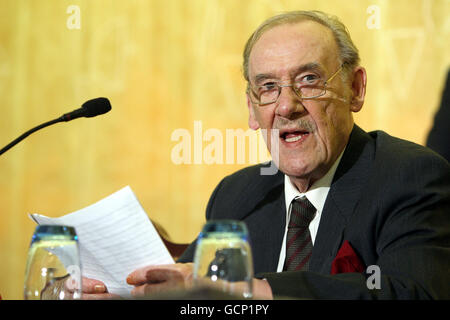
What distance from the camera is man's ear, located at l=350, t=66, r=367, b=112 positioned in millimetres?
1684

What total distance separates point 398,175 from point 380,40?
1839 millimetres

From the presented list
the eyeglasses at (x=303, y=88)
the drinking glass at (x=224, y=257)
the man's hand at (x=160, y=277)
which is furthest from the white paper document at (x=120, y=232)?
the eyeglasses at (x=303, y=88)

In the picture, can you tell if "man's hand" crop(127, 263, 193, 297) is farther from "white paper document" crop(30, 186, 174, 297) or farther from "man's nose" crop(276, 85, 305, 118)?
"man's nose" crop(276, 85, 305, 118)

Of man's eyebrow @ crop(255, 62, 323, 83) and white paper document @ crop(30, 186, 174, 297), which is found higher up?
man's eyebrow @ crop(255, 62, 323, 83)

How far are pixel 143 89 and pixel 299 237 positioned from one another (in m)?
1.94

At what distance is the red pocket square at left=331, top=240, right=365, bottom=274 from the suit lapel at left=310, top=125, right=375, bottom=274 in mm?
35

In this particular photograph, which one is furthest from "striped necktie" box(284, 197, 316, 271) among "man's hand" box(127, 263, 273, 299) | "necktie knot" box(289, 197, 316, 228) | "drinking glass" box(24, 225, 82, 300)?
"drinking glass" box(24, 225, 82, 300)

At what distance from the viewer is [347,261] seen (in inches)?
51.5

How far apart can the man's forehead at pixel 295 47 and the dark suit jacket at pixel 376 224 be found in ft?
0.79

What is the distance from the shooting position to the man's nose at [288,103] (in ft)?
5.07

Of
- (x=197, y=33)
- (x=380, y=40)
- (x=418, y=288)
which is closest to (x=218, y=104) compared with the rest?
(x=197, y=33)

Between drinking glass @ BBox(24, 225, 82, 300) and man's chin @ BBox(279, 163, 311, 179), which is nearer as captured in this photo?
drinking glass @ BBox(24, 225, 82, 300)

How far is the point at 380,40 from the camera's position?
300 cm
